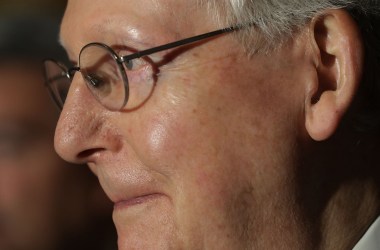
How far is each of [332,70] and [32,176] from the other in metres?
1.25

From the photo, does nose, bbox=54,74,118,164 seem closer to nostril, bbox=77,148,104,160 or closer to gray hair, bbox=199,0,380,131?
nostril, bbox=77,148,104,160

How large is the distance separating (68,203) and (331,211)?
A: 113 centimetres

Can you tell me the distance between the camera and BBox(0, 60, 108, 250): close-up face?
219cm

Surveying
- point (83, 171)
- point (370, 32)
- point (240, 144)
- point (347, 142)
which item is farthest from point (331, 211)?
point (83, 171)

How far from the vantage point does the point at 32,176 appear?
219 centimetres

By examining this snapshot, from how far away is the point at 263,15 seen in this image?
1243 millimetres

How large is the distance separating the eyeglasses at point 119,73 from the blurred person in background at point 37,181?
3.09ft

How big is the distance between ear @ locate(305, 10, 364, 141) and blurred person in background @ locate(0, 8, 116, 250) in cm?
116

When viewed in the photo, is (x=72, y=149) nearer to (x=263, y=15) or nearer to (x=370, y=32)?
(x=263, y=15)

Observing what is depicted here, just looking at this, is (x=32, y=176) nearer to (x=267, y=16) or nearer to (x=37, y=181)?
(x=37, y=181)

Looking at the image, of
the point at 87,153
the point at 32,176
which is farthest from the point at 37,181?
the point at 87,153

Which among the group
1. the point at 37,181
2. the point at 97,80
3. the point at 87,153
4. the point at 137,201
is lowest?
the point at 37,181

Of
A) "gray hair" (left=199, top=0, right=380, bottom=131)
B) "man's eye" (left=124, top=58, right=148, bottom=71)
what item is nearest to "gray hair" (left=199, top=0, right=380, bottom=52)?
"gray hair" (left=199, top=0, right=380, bottom=131)

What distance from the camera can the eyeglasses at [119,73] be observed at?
4.08ft
